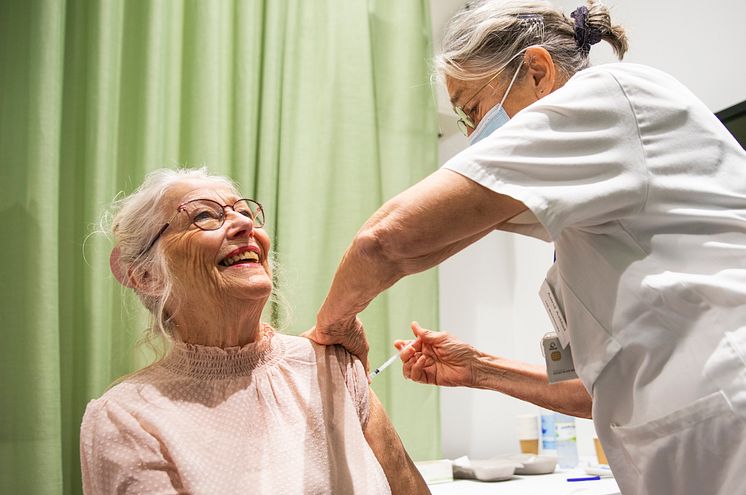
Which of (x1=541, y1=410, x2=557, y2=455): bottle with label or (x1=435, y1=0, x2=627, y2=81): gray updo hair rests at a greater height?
(x1=435, y1=0, x2=627, y2=81): gray updo hair

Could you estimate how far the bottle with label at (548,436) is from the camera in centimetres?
238

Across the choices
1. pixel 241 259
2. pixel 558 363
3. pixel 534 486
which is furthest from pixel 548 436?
pixel 241 259

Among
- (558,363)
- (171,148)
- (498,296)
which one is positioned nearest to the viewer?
(558,363)

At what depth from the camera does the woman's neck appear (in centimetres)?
133

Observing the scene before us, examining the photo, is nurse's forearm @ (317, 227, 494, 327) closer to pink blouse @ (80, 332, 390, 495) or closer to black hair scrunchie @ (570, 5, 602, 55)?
pink blouse @ (80, 332, 390, 495)

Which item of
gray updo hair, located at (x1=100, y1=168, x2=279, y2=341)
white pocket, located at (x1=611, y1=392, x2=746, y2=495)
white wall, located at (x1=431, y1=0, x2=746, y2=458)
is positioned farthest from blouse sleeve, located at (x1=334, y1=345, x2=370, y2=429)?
white wall, located at (x1=431, y1=0, x2=746, y2=458)

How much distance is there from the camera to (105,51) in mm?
1714

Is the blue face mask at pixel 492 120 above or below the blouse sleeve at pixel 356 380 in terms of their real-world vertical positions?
above

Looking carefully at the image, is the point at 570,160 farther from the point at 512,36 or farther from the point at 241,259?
the point at 241,259

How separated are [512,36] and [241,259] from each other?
0.71m

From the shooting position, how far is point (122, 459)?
112 centimetres

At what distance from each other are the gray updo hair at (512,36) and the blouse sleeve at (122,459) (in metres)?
0.91

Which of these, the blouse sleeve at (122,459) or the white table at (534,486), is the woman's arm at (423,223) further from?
the white table at (534,486)

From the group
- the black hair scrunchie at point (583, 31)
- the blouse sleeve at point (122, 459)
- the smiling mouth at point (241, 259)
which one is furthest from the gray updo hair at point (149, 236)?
the black hair scrunchie at point (583, 31)
